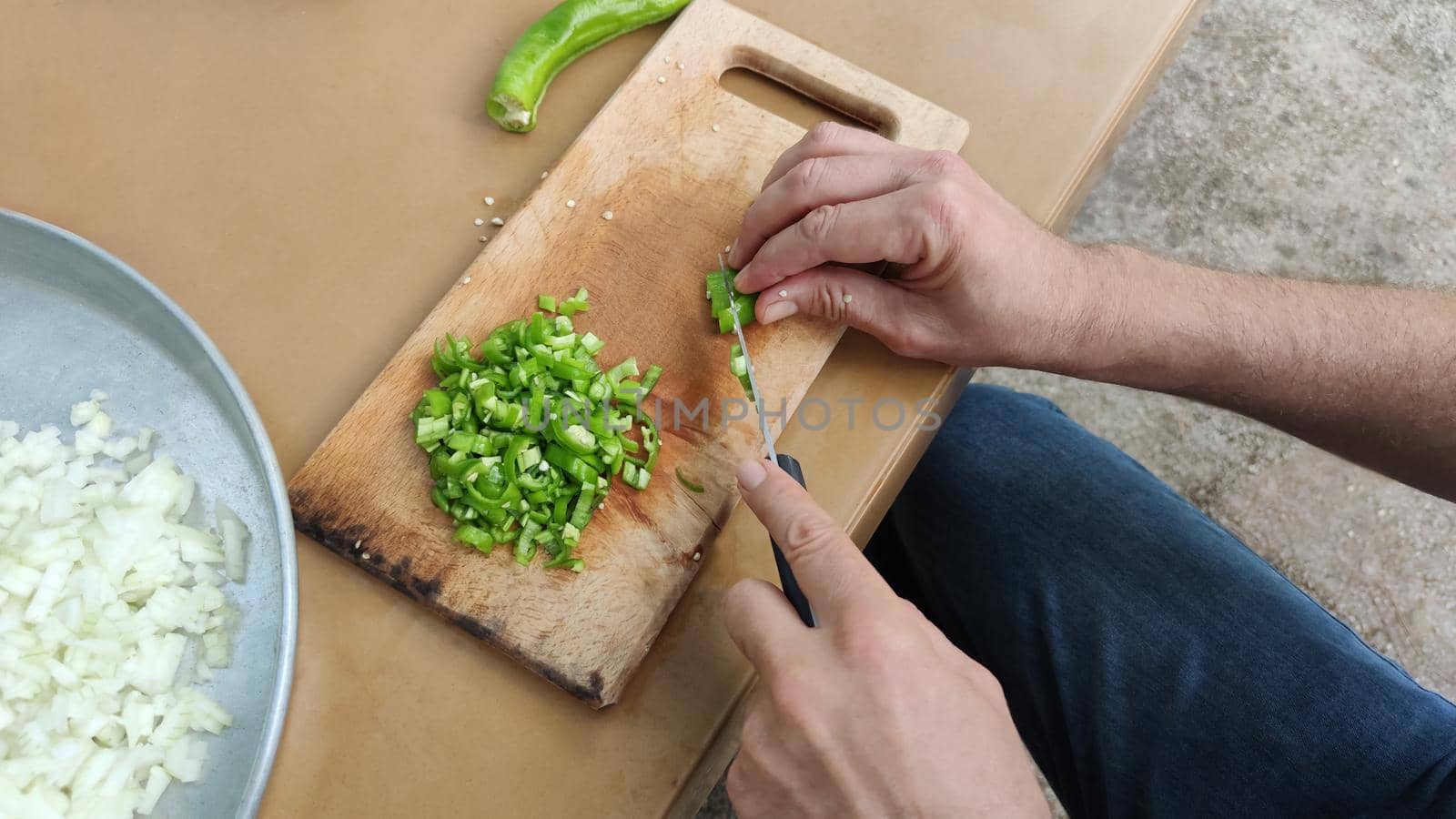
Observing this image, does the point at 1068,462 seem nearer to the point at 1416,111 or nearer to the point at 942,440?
the point at 942,440

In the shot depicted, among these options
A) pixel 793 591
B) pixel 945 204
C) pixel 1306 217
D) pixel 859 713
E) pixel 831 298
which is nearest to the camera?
pixel 859 713

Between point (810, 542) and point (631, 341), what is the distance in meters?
0.44

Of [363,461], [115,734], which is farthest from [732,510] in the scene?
[115,734]

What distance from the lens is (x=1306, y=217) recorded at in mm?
2852

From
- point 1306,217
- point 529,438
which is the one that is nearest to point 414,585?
point 529,438

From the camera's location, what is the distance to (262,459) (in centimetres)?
114

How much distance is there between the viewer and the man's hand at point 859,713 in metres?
1.03

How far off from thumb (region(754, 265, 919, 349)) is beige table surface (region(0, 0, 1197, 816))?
0.31ft

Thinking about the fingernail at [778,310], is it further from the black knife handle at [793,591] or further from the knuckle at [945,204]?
the black knife handle at [793,591]

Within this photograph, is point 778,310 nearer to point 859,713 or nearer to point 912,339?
point 912,339

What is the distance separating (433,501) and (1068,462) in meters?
1.09

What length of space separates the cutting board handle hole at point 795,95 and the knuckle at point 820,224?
349mm

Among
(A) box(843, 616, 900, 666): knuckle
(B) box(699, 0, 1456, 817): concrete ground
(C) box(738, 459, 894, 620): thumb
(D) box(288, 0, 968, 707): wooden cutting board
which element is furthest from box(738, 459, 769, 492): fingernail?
(B) box(699, 0, 1456, 817): concrete ground

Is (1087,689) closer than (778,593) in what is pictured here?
No
